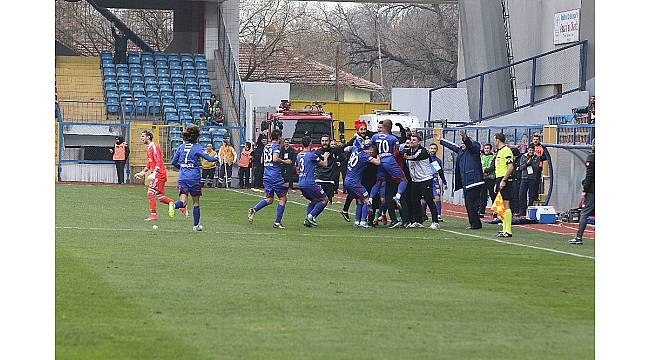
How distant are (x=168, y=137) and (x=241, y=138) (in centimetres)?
284

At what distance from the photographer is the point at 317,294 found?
44.7ft

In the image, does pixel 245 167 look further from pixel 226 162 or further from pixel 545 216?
pixel 545 216

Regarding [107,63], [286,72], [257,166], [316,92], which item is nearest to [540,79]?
[257,166]

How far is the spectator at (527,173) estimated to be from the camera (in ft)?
92.1

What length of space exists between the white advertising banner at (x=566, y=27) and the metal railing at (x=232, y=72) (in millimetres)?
14484

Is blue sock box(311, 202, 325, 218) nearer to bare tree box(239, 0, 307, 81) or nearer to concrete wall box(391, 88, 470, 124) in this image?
concrete wall box(391, 88, 470, 124)

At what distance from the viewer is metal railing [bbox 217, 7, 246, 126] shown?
177 feet

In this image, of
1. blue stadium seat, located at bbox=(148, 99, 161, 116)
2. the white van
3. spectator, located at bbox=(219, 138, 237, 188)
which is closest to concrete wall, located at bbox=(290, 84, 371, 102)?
blue stadium seat, located at bbox=(148, 99, 161, 116)

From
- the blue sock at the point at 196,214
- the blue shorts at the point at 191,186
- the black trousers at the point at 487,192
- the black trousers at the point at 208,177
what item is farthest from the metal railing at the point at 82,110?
the blue sock at the point at 196,214

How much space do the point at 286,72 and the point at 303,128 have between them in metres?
42.1

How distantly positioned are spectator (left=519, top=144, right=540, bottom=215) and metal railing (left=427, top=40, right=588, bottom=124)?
1103 cm

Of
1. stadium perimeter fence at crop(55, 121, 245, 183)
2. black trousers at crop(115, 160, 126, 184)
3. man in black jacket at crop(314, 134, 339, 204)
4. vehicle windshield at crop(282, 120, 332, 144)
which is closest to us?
man in black jacket at crop(314, 134, 339, 204)

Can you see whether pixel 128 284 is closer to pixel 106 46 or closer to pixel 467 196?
pixel 467 196
